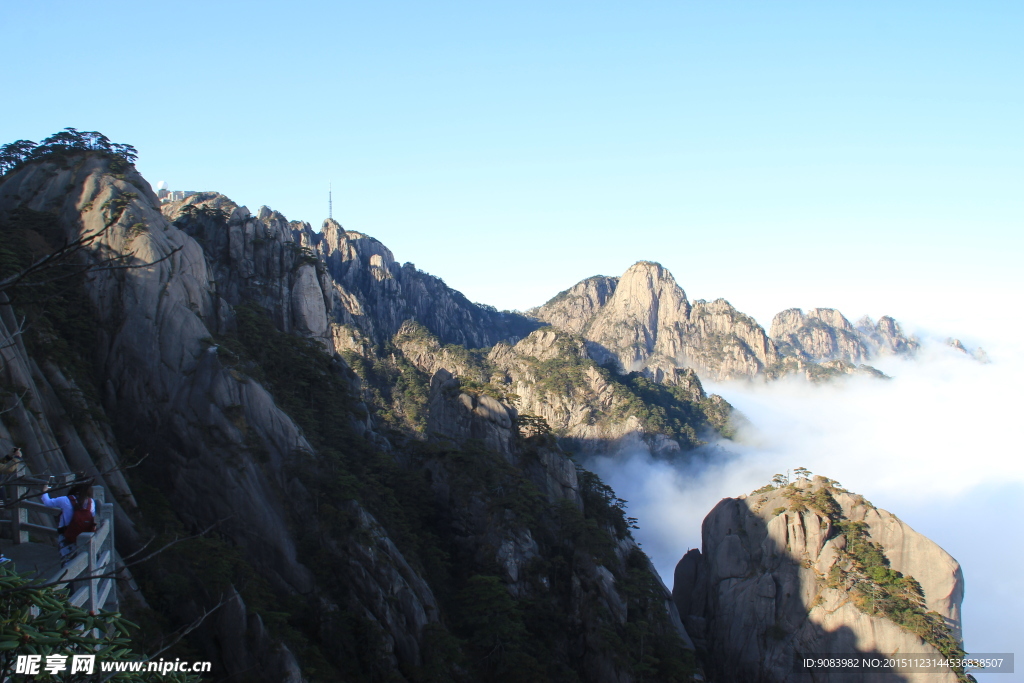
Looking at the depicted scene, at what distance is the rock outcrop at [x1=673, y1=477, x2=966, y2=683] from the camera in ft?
117

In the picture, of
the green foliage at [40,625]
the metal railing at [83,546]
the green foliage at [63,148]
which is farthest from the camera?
the green foliage at [63,148]

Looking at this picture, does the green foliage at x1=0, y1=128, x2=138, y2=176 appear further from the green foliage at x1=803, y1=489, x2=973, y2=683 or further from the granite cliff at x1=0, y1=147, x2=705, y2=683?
the green foliage at x1=803, y1=489, x2=973, y2=683

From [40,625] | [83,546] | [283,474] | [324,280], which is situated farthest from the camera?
[324,280]

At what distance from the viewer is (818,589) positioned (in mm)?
A: 38031

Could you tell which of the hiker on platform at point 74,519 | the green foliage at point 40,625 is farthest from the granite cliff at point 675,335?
the green foliage at point 40,625

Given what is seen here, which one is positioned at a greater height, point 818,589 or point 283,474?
point 283,474

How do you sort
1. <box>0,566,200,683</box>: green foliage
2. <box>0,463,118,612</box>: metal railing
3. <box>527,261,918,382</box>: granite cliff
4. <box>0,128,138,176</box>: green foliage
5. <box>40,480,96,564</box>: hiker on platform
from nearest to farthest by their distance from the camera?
1. <box>0,566,200,683</box>: green foliage
2. <box>0,463,118,612</box>: metal railing
3. <box>40,480,96,564</box>: hiker on platform
4. <box>0,128,138,176</box>: green foliage
5. <box>527,261,918,382</box>: granite cliff

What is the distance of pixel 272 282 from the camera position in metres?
41.3

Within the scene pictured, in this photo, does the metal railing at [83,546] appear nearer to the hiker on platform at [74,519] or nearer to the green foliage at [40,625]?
the hiker on platform at [74,519]

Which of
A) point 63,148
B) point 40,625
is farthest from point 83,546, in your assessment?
point 63,148

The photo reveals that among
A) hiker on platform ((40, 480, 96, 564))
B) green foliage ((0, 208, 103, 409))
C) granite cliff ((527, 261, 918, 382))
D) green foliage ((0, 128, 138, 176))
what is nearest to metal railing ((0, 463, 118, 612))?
hiker on platform ((40, 480, 96, 564))

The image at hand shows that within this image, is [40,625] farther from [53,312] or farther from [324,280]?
[324,280]

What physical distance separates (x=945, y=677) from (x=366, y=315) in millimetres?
109557

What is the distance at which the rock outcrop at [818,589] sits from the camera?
35812 millimetres
